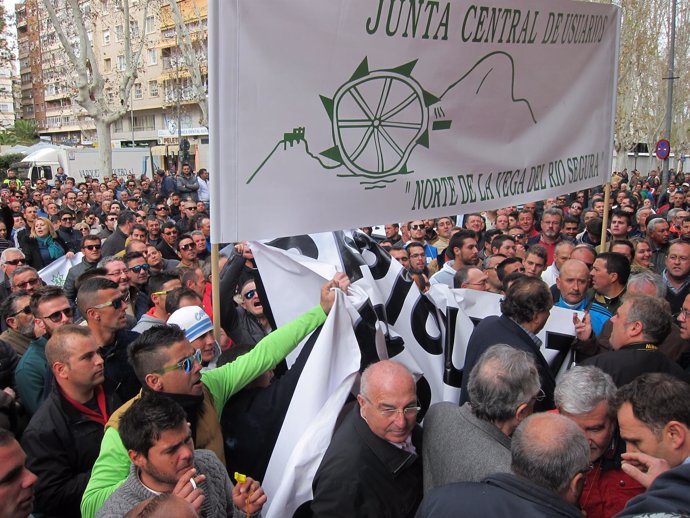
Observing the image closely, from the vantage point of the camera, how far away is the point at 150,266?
670cm

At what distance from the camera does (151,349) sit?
2.78m

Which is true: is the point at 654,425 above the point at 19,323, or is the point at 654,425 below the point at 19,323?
above

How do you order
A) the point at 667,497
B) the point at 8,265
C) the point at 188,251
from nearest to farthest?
1. the point at 667,497
2. the point at 8,265
3. the point at 188,251

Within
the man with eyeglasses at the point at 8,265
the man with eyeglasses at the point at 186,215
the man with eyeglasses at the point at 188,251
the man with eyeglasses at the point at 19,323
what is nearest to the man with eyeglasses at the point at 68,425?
the man with eyeglasses at the point at 19,323

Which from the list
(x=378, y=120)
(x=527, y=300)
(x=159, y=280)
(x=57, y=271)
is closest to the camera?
(x=527, y=300)

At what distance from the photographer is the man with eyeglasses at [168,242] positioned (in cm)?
779

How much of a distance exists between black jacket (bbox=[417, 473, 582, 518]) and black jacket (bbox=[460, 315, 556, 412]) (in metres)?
1.22

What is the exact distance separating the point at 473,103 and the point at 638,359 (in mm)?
1898

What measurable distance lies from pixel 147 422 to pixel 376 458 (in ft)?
2.85

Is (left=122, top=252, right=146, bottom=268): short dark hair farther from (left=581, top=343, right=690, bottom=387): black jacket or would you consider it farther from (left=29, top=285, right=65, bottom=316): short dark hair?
(left=581, top=343, right=690, bottom=387): black jacket

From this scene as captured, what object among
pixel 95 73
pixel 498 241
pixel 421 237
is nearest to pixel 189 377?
pixel 498 241

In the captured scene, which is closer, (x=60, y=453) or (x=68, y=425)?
(x=60, y=453)

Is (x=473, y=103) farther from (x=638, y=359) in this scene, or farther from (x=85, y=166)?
(x=85, y=166)

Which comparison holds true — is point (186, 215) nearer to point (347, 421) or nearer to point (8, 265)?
point (8, 265)
